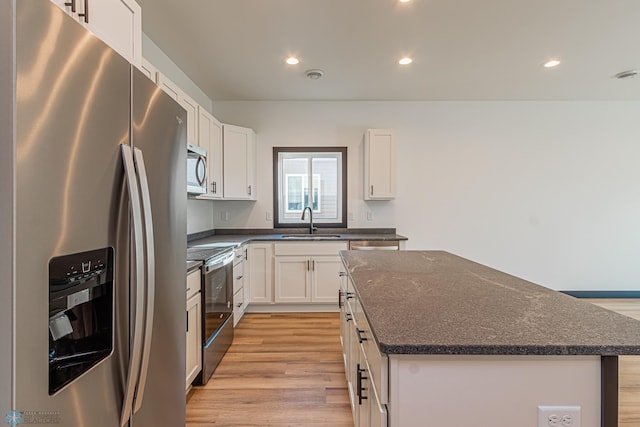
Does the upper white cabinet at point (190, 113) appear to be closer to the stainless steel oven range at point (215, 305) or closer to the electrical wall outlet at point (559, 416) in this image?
the stainless steel oven range at point (215, 305)

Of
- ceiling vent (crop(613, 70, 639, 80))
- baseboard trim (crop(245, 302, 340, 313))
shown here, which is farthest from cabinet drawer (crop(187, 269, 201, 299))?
ceiling vent (crop(613, 70, 639, 80))

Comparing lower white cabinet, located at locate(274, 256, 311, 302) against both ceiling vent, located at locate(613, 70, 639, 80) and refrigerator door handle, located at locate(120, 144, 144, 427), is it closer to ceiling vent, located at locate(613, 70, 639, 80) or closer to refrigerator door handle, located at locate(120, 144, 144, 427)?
refrigerator door handle, located at locate(120, 144, 144, 427)

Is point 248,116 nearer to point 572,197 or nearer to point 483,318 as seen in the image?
point 483,318

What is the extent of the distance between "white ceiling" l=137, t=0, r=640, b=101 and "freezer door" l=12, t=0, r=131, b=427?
1.72m

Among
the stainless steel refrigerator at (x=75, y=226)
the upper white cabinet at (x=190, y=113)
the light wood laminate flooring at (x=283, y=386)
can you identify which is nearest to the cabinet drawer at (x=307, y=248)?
the light wood laminate flooring at (x=283, y=386)

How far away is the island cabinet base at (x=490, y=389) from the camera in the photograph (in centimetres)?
80

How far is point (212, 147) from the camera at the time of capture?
3.24 meters

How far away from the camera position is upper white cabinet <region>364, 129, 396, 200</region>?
385 centimetres

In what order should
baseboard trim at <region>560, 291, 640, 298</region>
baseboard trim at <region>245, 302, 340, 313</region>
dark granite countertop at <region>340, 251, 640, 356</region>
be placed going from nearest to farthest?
1. dark granite countertop at <region>340, 251, 640, 356</region>
2. baseboard trim at <region>245, 302, 340, 313</region>
3. baseboard trim at <region>560, 291, 640, 298</region>

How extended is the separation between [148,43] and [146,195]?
→ 2284 mm

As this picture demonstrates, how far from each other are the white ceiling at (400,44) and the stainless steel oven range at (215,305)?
1773 mm

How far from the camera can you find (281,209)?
414 centimetres

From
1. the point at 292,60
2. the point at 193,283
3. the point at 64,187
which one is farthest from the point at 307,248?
the point at 64,187

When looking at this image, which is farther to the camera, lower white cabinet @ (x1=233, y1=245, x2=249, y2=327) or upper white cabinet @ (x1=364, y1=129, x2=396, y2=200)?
upper white cabinet @ (x1=364, y1=129, x2=396, y2=200)
